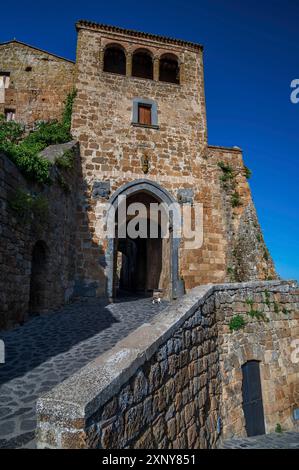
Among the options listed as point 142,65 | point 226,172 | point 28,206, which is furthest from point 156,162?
point 28,206

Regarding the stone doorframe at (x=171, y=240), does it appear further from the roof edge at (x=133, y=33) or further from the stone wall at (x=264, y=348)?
the roof edge at (x=133, y=33)

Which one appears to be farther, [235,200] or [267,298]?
[235,200]

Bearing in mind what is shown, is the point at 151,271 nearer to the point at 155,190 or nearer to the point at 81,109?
the point at 155,190

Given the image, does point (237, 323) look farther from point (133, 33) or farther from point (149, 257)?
point (133, 33)

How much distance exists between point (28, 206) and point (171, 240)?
5725mm

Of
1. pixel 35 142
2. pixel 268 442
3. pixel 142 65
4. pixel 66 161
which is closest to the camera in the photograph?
pixel 268 442

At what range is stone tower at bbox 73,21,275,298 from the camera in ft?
33.0

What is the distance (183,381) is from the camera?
380 cm

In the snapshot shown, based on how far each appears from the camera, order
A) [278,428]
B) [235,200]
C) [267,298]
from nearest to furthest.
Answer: [278,428] → [267,298] → [235,200]

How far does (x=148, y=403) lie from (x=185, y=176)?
9.29 metres

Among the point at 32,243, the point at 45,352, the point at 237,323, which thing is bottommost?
the point at 45,352

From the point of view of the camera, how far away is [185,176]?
1120cm

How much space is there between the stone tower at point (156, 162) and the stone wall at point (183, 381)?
3.75m

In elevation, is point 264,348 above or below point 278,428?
above
